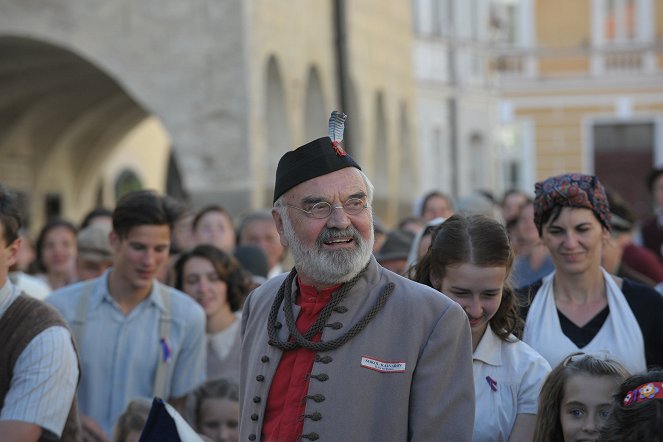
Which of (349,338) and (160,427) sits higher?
(349,338)

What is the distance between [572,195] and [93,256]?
417 cm

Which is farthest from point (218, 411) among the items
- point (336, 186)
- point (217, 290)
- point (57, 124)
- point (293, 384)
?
point (57, 124)

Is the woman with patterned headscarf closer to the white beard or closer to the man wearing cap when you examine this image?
the white beard

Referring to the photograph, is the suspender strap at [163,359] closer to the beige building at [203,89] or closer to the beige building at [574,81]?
the beige building at [203,89]

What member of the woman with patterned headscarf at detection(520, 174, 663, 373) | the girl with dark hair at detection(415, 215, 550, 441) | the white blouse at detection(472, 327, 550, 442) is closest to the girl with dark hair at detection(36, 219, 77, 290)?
the woman with patterned headscarf at detection(520, 174, 663, 373)

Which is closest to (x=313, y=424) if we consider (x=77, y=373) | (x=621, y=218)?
(x=77, y=373)

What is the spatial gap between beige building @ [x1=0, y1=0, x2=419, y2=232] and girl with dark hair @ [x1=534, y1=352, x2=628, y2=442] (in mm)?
10340

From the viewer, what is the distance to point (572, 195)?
20.5 feet

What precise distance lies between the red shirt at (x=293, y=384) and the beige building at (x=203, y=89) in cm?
1083

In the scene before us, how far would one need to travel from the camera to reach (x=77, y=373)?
565 cm

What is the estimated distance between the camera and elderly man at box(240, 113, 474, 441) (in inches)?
177

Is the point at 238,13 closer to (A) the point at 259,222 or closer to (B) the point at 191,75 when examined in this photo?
(B) the point at 191,75

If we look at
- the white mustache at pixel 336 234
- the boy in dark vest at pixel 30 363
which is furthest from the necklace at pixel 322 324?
the boy in dark vest at pixel 30 363

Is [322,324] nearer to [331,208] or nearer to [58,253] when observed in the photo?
[331,208]
